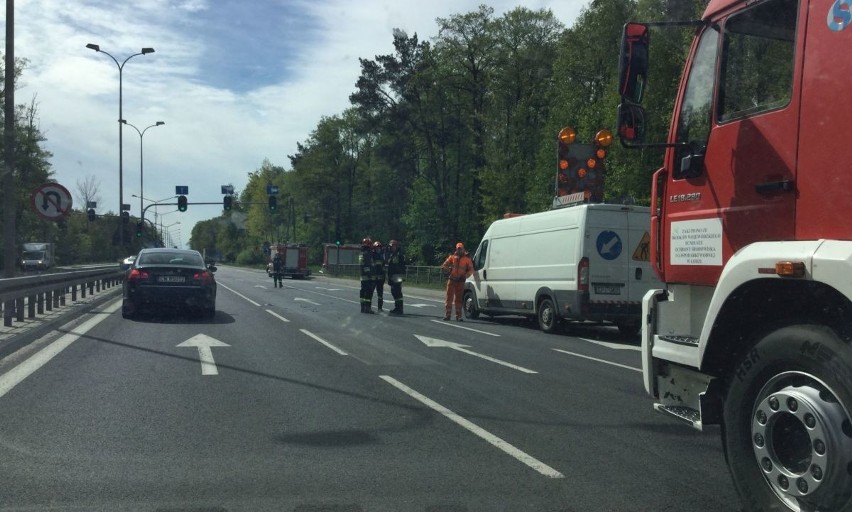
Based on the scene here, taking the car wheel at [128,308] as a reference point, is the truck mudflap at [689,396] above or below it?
above

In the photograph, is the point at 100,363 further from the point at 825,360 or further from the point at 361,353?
the point at 825,360

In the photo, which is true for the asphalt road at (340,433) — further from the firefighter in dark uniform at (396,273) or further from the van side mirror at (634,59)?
the firefighter in dark uniform at (396,273)

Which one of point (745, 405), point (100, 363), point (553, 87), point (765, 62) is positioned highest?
point (553, 87)

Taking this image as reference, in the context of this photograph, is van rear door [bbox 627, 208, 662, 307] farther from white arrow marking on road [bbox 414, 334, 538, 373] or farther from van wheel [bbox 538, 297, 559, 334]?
white arrow marking on road [bbox 414, 334, 538, 373]

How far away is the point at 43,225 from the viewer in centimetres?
6556

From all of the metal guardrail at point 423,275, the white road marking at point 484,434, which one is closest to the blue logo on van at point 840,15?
the white road marking at point 484,434

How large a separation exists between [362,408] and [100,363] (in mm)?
4385

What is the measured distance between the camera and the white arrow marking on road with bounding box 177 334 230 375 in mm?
9758

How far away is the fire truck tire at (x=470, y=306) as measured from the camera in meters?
19.0

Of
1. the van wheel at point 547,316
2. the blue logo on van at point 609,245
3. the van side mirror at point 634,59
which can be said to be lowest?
the van wheel at point 547,316

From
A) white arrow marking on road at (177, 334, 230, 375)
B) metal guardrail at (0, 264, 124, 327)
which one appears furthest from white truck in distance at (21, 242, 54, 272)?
white arrow marking on road at (177, 334, 230, 375)

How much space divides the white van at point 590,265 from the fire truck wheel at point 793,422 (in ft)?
33.0

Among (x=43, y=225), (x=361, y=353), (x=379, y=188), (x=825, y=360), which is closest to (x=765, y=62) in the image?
(x=825, y=360)

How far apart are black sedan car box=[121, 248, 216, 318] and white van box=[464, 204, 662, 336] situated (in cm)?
681
